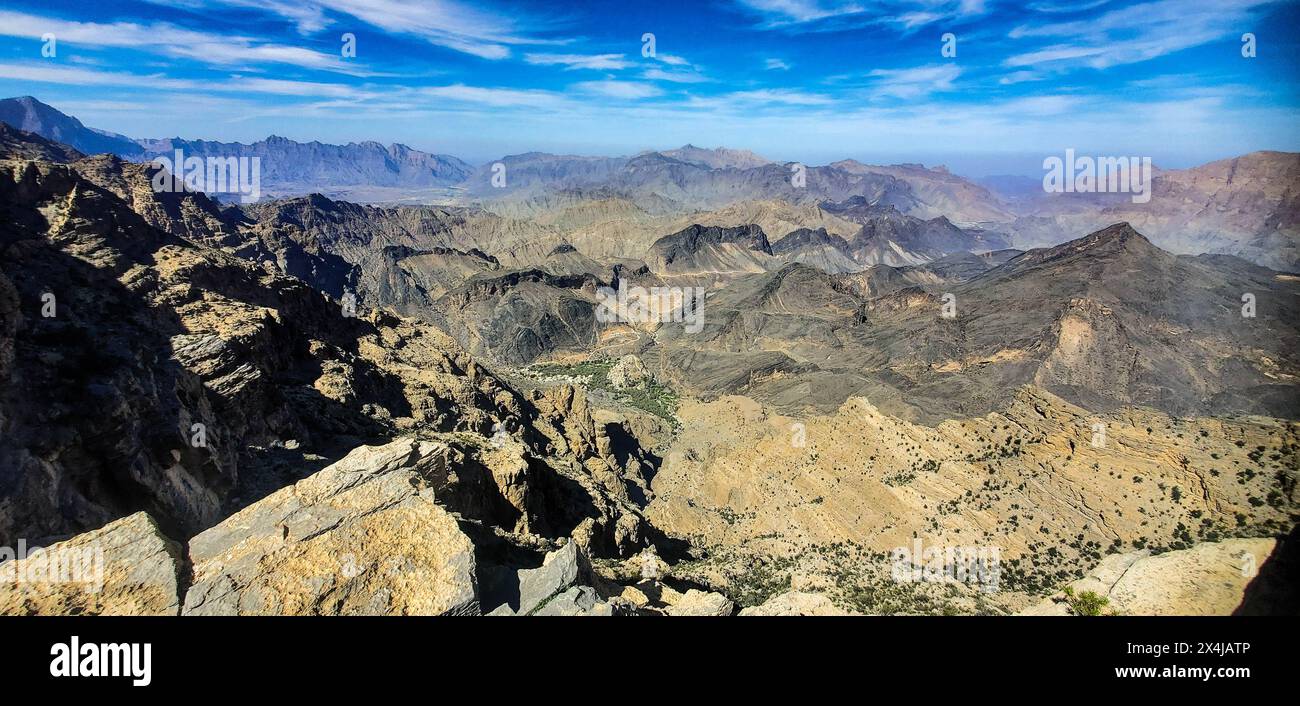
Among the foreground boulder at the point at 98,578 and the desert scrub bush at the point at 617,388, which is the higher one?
the foreground boulder at the point at 98,578

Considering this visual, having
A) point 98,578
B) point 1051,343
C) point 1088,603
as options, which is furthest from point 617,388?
point 98,578

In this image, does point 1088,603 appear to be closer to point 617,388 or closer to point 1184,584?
point 1184,584

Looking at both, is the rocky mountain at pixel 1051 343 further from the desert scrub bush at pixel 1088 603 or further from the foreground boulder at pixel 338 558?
the foreground boulder at pixel 338 558

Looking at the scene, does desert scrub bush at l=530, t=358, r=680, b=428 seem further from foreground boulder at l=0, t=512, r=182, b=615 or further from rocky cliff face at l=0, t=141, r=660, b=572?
foreground boulder at l=0, t=512, r=182, b=615

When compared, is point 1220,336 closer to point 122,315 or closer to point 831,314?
point 831,314

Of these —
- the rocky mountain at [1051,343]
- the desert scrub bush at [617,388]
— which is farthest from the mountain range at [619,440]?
the desert scrub bush at [617,388]

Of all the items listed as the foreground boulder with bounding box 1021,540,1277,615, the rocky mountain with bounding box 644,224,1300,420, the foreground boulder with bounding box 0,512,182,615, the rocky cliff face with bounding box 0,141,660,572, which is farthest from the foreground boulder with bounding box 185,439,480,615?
the rocky mountain with bounding box 644,224,1300,420
